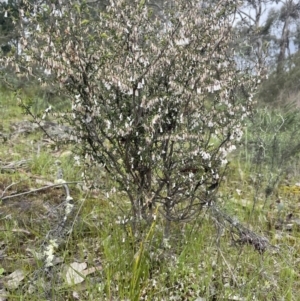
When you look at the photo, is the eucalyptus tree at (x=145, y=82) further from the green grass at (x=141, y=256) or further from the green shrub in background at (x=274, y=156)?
the green shrub in background at (x=274, y=156)

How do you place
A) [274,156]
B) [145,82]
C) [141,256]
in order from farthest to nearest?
[274,156] → [145,82] → [141,256]

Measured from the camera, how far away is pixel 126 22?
6.95 feet

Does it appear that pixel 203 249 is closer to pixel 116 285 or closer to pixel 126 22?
pixel 116 285

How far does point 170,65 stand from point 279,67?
11.0 meters

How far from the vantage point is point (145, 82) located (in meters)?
2.29

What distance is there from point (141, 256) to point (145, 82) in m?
1.03

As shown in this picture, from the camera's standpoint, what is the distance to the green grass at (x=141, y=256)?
2.18 meters

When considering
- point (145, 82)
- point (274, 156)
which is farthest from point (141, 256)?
point (274, 156)

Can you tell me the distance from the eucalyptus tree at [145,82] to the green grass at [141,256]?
26 cm

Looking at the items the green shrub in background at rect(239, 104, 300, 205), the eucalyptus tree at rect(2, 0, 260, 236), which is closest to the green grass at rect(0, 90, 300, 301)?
the eucalyptus tree at rect(2, 0, 260, 236)

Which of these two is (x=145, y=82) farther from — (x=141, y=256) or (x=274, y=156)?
(x=274, y=156)

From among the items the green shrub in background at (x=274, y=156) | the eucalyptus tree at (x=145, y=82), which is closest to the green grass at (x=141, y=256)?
the eucalyptus tree at (x=145, y=82)

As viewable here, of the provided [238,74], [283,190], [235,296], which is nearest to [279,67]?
[283,190]

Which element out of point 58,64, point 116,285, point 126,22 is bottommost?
point 116,285
